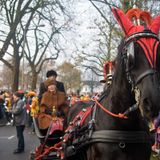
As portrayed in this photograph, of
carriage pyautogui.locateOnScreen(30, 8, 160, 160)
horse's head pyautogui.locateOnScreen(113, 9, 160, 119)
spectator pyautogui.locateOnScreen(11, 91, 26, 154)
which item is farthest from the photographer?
spectator pyautogui.locateOnScreen(11, 91, 26, 154)

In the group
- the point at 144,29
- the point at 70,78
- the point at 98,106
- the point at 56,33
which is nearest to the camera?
the point at 144,29

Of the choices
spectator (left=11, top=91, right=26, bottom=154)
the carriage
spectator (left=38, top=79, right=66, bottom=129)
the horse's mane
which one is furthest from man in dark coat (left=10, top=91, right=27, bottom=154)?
the horse's mane

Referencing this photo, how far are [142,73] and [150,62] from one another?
12 cm

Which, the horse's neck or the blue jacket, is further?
the blue jacket

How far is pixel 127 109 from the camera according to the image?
363cm

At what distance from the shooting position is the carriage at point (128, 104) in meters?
3.13

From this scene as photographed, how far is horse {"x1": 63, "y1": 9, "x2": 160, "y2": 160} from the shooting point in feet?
10.2

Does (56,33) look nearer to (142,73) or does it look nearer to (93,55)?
(93,55)

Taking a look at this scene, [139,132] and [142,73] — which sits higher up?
[142,73]

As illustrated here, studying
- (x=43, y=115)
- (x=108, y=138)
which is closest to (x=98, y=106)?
(x=108, y=138)

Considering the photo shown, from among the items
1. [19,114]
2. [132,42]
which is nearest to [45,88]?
[132,42]

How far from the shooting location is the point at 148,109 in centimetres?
302

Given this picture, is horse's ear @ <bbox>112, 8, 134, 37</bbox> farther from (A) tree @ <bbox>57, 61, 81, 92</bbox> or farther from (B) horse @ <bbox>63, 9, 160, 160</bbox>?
(A) tree @ <bbox>57, 61, 81, 92</bbox>

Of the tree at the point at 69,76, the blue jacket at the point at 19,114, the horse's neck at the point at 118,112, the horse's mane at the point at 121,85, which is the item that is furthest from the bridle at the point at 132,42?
the tree at the point at 69,76
